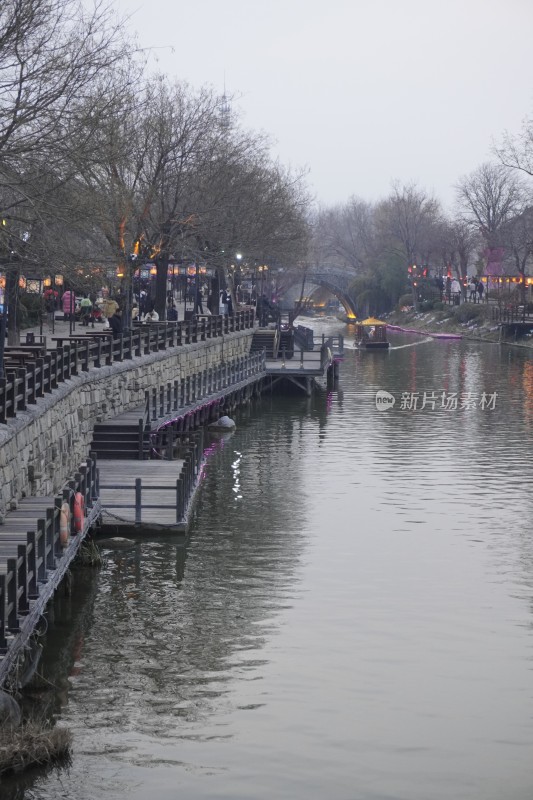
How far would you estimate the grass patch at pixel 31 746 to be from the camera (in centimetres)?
1606

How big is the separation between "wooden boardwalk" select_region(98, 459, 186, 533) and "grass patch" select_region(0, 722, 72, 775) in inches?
432

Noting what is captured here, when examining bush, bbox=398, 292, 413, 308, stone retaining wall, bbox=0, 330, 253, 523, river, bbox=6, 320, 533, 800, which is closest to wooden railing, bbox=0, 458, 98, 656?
stone retaining wall, bbox=0, 330, 253, 523

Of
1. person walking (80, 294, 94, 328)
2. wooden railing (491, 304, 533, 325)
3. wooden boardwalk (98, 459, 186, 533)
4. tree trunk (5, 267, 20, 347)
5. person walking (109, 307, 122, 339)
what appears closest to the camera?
wooden boardwalk (98, 459, 186, 533)

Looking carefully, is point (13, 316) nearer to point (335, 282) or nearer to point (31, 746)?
point (31, 746)

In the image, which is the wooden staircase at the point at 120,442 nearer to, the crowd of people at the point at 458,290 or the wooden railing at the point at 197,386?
the wooden railing at the point at 197,386

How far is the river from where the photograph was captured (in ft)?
56.2

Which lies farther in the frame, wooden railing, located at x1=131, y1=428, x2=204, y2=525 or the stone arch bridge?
the stone arch bridge

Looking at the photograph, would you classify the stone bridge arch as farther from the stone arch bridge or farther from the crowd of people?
the crowd of people

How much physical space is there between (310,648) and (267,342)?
1922 inches

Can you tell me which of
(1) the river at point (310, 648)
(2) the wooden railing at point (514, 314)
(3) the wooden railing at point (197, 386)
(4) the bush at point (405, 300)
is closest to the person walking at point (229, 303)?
(3) the wooden railing at point (197, 386)

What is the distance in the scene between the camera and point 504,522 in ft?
106

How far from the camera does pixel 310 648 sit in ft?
72.3

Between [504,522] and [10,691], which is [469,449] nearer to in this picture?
[504,522]

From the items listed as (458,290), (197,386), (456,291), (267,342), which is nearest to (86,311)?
(267,342)
